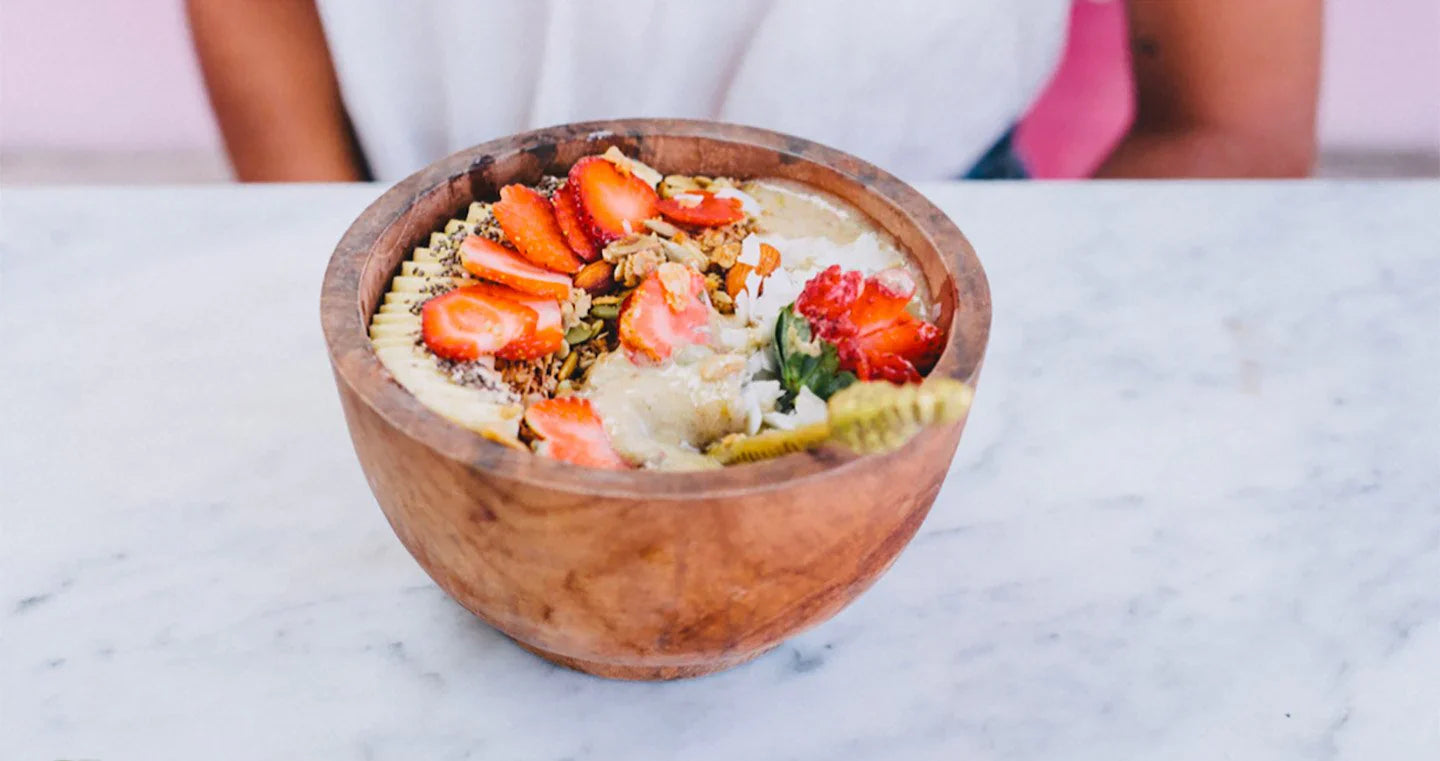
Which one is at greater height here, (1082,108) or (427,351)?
(427,351)

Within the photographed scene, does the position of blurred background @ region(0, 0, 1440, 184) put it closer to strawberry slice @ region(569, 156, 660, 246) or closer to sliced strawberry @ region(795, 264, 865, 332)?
strawberry slice @ region(569, 156, 660, 246)

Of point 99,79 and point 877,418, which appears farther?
point 99,79

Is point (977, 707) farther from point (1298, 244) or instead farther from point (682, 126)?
point (1298, 244)

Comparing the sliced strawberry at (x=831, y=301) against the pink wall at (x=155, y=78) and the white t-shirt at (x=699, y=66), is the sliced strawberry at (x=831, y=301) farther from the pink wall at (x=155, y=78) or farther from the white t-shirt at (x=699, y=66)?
the pink wall at (x=155, y=78)

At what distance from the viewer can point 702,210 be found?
662 mm

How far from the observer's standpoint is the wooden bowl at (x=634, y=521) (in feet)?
1.50

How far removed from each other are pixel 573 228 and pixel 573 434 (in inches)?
6.9

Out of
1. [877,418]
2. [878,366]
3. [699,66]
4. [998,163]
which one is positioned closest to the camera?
[877,418]

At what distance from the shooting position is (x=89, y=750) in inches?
22.0

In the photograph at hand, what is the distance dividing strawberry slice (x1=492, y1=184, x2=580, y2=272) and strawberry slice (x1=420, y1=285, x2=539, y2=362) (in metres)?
0.05

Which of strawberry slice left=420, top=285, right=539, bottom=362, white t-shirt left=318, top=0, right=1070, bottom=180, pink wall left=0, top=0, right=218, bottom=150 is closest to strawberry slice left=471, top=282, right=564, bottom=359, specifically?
strawberry slice left=420, top=285, right=539, bottom=362

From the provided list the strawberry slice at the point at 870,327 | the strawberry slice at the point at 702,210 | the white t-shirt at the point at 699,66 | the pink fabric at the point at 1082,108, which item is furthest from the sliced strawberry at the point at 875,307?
the pink fabric at the point at 1082,108

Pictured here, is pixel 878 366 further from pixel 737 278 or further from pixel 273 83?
pixel 273 83

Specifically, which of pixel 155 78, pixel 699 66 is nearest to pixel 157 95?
pixel 155 78
